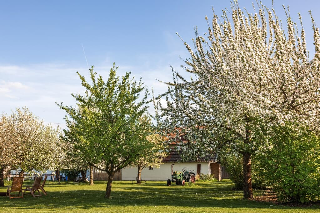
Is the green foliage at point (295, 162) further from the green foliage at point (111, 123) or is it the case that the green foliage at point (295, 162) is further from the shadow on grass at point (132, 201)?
the green foliage at point (111, 123)

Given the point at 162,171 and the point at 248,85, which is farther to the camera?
the point at 162,171

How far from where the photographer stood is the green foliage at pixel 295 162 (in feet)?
48.9

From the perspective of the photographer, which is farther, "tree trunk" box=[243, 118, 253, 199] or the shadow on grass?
"tree trunk" box=[243, 118, 253, 199]

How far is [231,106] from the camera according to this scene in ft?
51.8

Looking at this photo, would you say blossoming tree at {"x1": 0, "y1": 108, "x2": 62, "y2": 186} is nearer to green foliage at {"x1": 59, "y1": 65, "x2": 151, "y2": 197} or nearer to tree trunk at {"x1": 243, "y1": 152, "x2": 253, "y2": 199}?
green foliage at {"x1": 59, "y1": 65, "x2": 151, "y2": 197}

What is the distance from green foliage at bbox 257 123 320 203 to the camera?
1489cm

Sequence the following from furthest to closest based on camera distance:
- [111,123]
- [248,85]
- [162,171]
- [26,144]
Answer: [162,171]
[26,144]
[111,123]
[248,85]

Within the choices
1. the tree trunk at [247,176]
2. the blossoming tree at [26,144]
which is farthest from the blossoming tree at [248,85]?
the blossoming tree at [26,144]

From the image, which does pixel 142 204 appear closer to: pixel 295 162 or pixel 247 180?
pixel 247 180

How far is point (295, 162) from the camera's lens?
1511 centimetres

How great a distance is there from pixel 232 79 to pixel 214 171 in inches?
1402

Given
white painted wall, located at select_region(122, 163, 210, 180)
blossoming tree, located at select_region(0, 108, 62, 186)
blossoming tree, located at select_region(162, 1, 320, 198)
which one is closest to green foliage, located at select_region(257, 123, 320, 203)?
blossoming tree, located at select_region(162, 1, 320, 198)

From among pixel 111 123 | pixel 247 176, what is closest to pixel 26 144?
pixel 111 123

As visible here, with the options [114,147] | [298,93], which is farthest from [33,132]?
[298,93]
